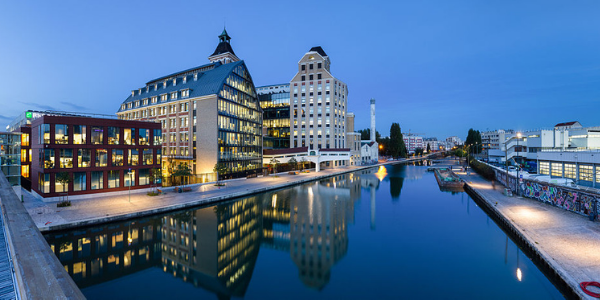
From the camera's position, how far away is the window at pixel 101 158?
108 feet

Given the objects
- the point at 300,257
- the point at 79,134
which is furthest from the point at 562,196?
the point at 79,134

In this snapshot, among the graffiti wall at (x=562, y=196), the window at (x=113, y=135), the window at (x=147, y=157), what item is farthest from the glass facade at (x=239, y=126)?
the graffiti wall at (x=562, y=196)

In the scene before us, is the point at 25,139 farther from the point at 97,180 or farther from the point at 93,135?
the point at 97,180

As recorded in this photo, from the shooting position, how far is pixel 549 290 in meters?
13.7

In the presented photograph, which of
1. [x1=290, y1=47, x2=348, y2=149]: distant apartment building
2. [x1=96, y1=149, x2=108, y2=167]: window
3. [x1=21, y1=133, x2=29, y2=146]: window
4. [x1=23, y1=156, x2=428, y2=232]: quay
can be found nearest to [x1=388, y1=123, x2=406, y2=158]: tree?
[x1=290, y1=47, x2=348, y2=149]: distant apartment building

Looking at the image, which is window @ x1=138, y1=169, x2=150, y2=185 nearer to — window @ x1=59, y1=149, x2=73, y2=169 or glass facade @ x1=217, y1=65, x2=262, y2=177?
window @ x1=59, y1=149, x2=73, y2=169

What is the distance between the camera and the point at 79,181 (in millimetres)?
31562

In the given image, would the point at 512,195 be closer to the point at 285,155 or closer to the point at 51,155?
the point at 285,155

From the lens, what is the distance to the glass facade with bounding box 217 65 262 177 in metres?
51.1

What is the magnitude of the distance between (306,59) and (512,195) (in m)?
66.6

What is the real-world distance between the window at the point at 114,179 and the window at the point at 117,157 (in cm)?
97

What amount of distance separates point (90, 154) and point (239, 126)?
27.3 m

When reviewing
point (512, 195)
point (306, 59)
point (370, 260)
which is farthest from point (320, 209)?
point (306, 59)

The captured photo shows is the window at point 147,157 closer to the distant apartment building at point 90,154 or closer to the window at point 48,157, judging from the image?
the distant apartment building at point 90,154
